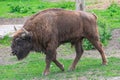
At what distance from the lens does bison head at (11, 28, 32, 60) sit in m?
11.8

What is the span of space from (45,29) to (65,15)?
68 cm

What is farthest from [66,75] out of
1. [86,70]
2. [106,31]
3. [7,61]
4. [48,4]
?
[48,4]

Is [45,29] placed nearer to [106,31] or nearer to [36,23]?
[36,23]

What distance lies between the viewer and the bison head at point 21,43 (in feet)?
38.7

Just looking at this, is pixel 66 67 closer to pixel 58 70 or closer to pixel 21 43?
pixel 58 70

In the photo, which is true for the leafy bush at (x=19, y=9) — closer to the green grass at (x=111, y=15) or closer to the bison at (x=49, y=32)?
the green grass at (x=111, y=15)

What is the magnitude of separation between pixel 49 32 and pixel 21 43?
70cm

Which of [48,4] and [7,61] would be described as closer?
[7,61]

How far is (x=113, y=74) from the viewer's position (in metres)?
11.3

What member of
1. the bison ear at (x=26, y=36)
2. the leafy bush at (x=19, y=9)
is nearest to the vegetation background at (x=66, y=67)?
the bison ear at (x=26, y=36)

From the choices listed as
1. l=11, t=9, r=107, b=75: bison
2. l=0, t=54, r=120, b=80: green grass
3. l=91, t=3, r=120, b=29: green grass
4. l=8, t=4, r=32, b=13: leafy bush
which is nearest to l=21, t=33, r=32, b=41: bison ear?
l=11, t=9, r=107, b=75: bison

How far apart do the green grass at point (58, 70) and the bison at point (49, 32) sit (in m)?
0.35

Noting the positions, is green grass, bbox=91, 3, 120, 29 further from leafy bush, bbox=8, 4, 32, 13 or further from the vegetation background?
leafy bush, bbox=8, 4, 32, 13

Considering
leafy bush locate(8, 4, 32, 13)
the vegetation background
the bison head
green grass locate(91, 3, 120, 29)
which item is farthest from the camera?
leafy bush locate(8, 4, 32, 13)
